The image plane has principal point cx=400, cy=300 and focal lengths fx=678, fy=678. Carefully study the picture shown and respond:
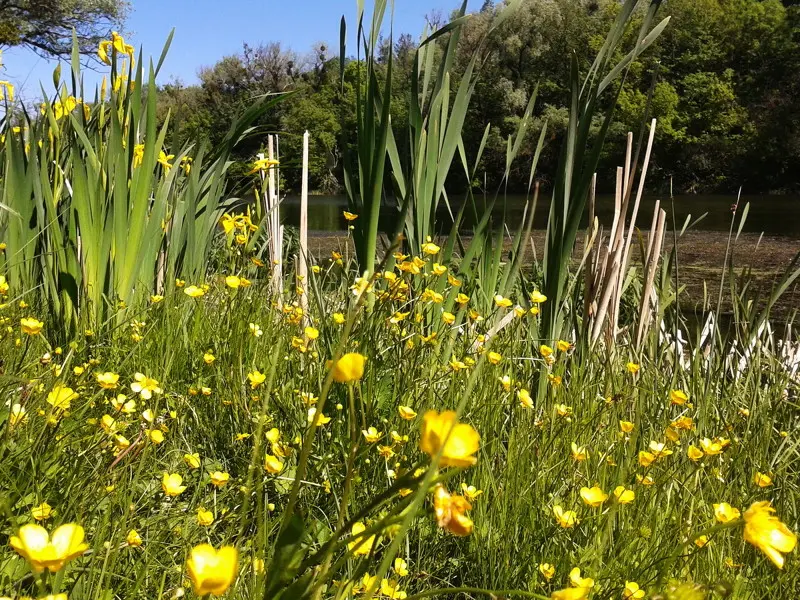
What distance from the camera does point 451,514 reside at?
407mm

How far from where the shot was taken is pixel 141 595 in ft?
2.94

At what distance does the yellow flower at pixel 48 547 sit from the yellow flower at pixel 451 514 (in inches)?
8.9

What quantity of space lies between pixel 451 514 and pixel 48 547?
0.81ft

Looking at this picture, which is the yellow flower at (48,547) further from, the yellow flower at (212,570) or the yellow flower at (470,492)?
the yellow flower at (470,492)

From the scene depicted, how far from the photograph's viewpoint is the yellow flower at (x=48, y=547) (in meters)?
0.40

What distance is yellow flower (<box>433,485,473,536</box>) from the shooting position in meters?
0.40

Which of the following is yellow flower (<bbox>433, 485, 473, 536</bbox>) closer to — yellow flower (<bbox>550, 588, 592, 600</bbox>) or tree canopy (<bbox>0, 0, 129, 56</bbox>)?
yellow flower (<bbox>550, 588, 592, 600</bbox>)

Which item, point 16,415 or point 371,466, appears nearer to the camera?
point 16,415

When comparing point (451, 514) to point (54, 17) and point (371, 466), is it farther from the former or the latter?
point (54, 17)

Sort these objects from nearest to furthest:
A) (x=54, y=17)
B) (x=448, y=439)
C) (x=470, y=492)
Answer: (x=448, y=439) → (x=470, y=492) → (x=54, y=17)

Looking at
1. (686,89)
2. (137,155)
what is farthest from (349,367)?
(686,89)

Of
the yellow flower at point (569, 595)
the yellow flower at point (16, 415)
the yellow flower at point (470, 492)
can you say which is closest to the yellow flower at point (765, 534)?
the yellow flower at point (569, 595)

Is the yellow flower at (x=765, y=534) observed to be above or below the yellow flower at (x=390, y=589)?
above

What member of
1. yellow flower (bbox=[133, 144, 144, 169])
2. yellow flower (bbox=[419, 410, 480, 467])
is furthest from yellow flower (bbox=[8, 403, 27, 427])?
yellow flower (bbox=[133, 144, 144, 169])
